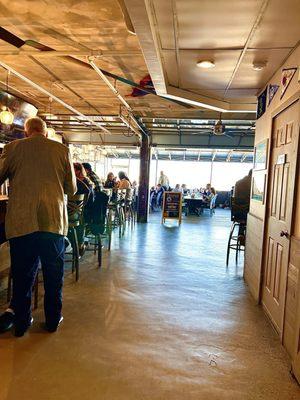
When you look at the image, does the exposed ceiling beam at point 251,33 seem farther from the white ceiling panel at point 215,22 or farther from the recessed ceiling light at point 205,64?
the recessed ceiling light at point 205,64

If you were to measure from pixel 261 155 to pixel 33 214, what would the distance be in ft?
8.86

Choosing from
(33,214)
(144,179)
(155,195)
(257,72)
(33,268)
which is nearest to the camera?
(33,214)

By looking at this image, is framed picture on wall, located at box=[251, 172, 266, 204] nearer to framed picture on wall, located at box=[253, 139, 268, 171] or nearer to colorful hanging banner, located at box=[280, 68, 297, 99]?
framed picture on wall, located at box=[253, 139, 268, 171]

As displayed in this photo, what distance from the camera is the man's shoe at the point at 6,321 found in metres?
2.53

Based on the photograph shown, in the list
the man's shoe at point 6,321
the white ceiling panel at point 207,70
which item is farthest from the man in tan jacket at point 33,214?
the white ceiling panel at point 207,70

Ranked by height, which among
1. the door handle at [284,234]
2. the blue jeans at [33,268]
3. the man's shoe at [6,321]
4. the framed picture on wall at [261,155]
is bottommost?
the man's shoe at [6,321]

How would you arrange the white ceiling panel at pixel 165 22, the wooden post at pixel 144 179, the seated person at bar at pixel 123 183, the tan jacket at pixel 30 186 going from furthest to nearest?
the wooden post at pixel 144 179 < the seated person at bar at pixel 123 183 < the tan jacket at pixel 30 186 < the white ceiling panel at pixel 165 22

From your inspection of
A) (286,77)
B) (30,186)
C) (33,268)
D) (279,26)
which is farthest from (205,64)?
(33,268)

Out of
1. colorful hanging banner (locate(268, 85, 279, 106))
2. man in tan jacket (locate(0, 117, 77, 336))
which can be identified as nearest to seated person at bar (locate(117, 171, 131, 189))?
colorful hanging banner (locate(268, 85, 279, 106))

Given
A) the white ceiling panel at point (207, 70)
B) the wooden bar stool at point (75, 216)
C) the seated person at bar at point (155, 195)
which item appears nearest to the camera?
the white ceiling panel at point (207, 70)

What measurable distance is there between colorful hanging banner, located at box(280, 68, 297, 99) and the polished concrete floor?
2.21 metres

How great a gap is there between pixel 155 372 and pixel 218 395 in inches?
17.0

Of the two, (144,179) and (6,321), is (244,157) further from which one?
(6,321)

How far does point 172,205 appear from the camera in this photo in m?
9.43
